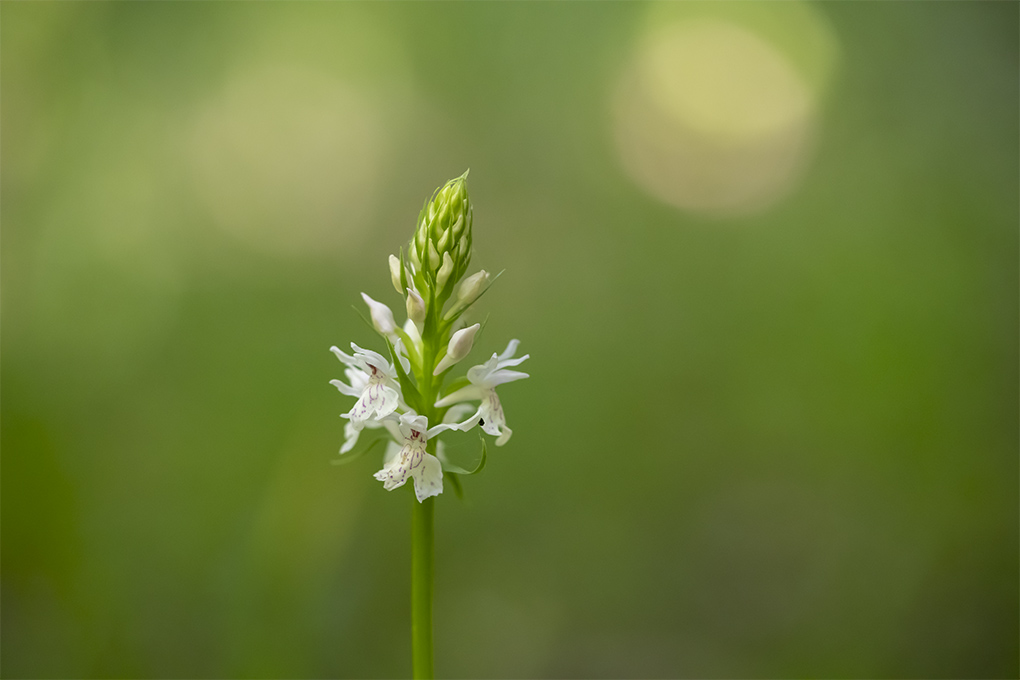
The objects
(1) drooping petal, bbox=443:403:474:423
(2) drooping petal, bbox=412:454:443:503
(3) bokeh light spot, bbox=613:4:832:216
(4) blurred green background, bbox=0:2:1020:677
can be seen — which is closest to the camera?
(2) drooping petal, bbox=412:454:443:503

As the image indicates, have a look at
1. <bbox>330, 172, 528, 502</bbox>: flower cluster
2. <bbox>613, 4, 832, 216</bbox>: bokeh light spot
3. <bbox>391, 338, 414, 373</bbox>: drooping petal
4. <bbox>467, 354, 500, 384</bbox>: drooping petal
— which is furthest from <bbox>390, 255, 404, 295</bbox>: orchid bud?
<bbox>613, 4, 832, 216</bbox>: bokeh light spot

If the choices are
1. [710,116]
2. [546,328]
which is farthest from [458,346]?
[710,116]

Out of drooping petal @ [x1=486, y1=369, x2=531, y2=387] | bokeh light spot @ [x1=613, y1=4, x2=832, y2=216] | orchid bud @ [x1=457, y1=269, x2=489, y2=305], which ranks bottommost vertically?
drooping petal @ [x1=486, y1=369, x2=531, y2=387]

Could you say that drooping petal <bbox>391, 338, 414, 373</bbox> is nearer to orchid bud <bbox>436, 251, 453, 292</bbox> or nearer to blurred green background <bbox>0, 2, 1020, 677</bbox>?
orchid bud <bbox>436, 251, 453, 292</bbox>

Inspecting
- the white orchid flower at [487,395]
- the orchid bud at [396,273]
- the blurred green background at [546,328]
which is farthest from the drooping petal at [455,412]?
the blurred green background at [546,328]

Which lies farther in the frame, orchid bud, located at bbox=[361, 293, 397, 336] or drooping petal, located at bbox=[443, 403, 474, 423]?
drooping petal, located at bbox=[443, 403, 474, 423]

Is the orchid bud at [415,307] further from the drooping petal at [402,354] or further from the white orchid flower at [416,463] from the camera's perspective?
the white orchid flower at [416,463]
